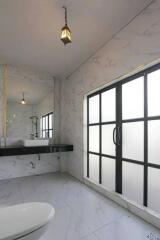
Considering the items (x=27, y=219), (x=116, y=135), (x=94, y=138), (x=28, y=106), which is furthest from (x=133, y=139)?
(x=28, y=106)

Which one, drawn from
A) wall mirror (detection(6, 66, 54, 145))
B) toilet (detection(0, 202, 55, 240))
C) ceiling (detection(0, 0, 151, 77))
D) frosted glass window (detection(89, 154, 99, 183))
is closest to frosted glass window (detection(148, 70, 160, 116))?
ceiling (detection(0, 0, 151, 77))

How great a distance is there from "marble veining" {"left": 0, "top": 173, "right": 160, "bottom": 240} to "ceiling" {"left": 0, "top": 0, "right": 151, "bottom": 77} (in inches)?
97.3

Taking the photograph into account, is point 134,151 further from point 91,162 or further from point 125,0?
point 125,0

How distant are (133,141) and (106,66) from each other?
1304 millimetres

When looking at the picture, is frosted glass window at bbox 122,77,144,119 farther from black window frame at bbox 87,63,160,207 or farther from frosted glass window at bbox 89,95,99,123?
frosted glass window at bbox 89,95,99,123

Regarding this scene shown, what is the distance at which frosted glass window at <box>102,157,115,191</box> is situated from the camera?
2414 mm

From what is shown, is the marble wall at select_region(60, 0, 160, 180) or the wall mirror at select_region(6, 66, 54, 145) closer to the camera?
the marble wall at select_region(60, 0, 160, 180)

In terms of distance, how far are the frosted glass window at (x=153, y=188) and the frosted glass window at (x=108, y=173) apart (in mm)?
672

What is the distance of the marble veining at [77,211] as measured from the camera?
59.7 inches

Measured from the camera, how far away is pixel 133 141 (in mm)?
2076

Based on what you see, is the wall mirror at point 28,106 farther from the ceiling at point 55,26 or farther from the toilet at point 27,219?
the toilet at point 27,219

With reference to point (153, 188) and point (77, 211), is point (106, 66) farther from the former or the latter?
point (77, 211)

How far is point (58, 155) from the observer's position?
12.8 ft

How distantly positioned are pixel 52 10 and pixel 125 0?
881mm
